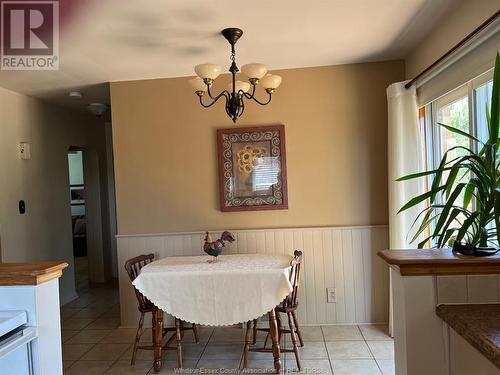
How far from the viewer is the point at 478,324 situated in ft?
4.10

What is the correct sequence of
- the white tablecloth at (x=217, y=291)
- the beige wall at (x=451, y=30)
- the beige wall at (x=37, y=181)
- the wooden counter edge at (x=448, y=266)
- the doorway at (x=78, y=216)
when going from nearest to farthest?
1. the wooden counter edge at (x=448, y=266)
2. the beige wall at (x=451, y=30)
3. the white tablecloth at (x=217, y=291)
4. the beige wall at (x=37, y=181)
5. the doorway at (x=78, y=216)

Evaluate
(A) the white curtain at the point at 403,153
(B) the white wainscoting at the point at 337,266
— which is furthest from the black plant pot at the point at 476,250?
(B) the white wainscoting at the point at 337,266

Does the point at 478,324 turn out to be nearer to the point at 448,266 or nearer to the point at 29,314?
the point at 448,266

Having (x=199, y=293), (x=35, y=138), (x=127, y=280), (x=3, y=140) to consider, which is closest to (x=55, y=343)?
(x=199, y=293)

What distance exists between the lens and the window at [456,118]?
2352 millimetres

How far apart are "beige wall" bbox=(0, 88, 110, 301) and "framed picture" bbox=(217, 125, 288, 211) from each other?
6.82 ft

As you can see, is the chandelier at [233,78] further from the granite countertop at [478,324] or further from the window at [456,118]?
the granite countertop at [478,324]

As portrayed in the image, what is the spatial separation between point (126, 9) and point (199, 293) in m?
1.86

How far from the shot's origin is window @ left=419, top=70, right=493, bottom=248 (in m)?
2.35

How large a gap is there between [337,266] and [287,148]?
1.17 m

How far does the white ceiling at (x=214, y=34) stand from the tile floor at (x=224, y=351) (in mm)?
2365

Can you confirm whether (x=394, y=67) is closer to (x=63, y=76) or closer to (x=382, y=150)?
(x=382, y=150)

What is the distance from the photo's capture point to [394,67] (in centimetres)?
358

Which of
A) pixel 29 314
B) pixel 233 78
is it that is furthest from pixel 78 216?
pixel 29 314
